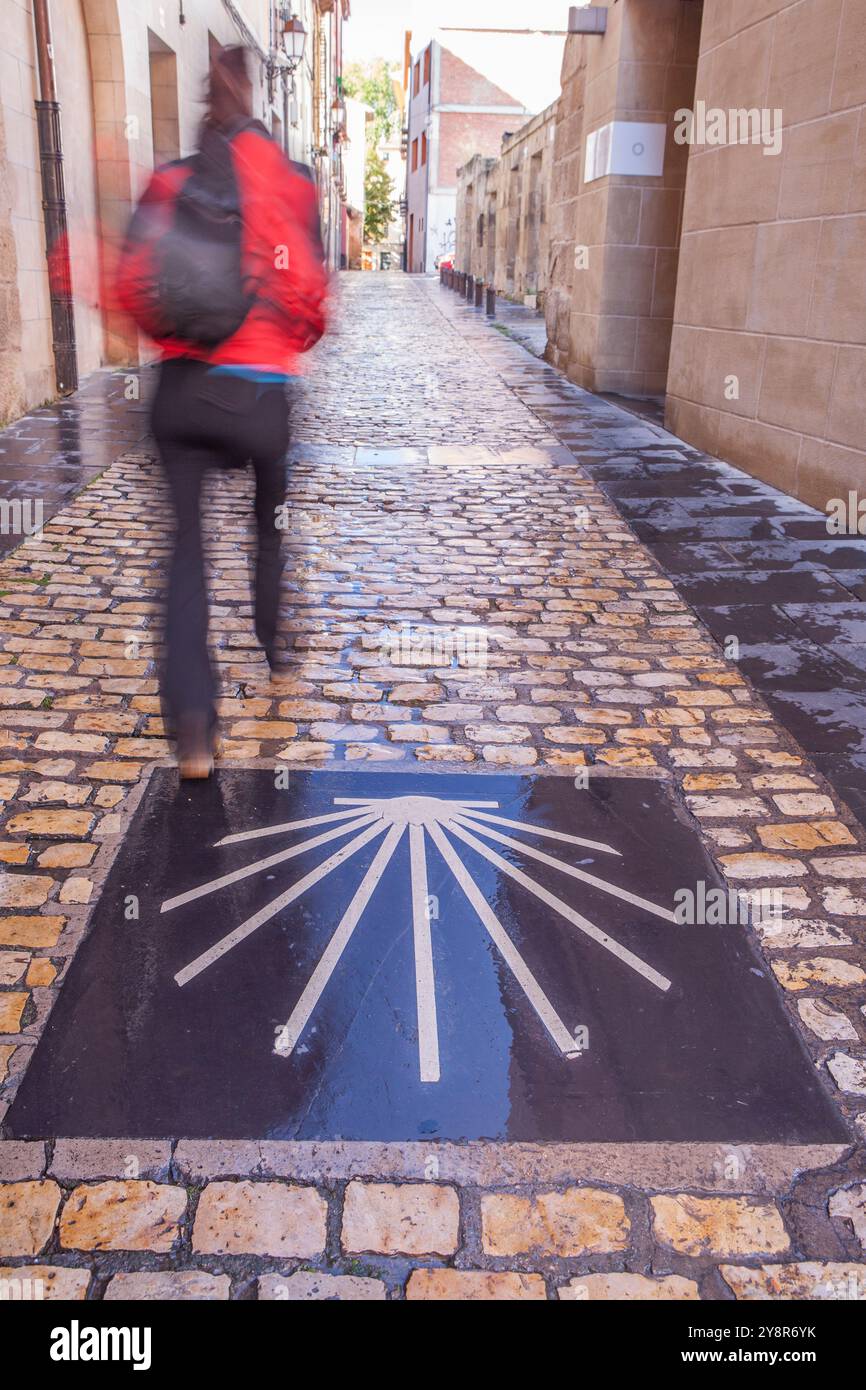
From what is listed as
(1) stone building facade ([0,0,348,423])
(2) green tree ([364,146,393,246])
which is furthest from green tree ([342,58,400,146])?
(1) stone building facade ([0,0,348,423])

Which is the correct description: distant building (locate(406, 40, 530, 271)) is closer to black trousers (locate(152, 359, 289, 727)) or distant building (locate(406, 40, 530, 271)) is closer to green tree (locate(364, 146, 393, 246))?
green tree (locate(364, 146, 393, 246))

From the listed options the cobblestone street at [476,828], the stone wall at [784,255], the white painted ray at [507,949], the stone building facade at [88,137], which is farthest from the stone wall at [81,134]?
the white painted ray at [507,949]

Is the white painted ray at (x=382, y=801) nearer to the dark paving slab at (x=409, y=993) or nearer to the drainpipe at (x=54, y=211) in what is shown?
the dark paving slab at (x=409, y=993)

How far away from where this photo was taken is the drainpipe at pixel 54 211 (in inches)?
353

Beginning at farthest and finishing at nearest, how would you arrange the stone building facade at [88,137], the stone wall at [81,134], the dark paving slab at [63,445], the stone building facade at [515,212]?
1. the stone building facade at [515,212]
2. the stone wall at [81,134]
3. the stone building facade at [88,137]
4. the dark paving slab at [63,445]

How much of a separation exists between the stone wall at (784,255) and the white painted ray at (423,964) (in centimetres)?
403

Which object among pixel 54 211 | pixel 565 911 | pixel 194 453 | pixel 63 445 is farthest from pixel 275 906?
pixel 54 211

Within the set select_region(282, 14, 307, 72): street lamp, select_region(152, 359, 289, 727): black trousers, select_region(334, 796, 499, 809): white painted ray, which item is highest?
select_region(282, 14, 307, 72): street lamp

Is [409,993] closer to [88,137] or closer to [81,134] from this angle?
[81,134]

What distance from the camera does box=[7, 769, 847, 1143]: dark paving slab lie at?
2229 mm

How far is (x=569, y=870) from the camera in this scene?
309cm

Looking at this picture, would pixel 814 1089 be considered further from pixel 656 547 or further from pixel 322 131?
pixel 322 131

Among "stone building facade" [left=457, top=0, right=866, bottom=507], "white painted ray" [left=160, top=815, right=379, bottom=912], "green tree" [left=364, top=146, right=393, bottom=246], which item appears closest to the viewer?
"white painted ray" [left=160, top=815, right=379, bottom=912]
